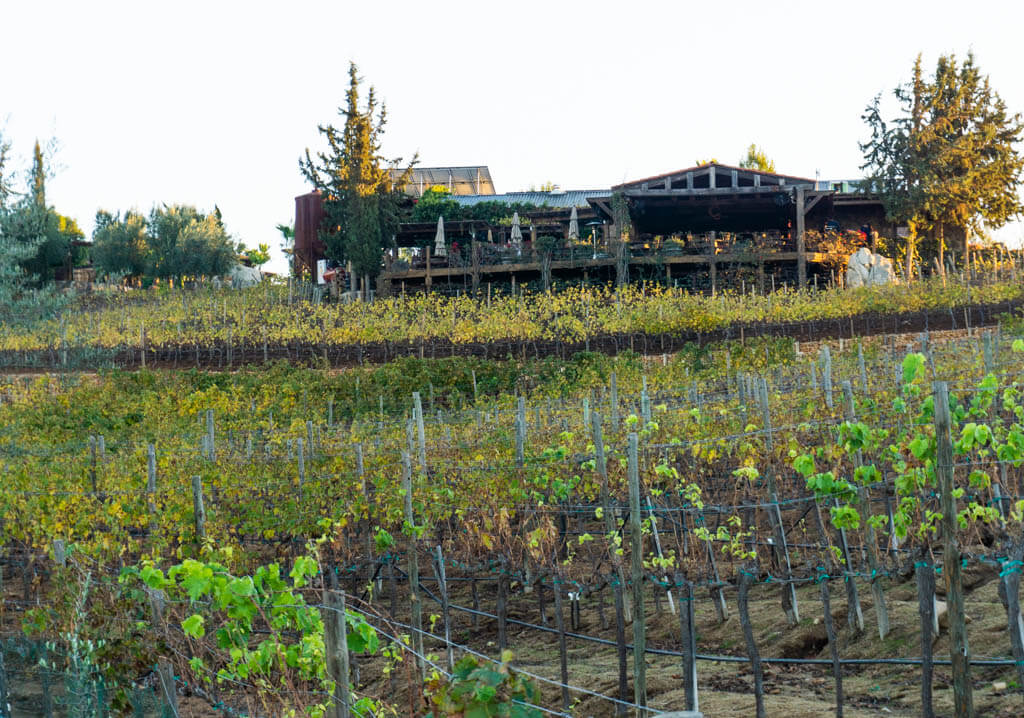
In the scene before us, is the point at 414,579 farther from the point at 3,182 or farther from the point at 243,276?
the point at 243,276

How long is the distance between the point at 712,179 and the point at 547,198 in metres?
10.4

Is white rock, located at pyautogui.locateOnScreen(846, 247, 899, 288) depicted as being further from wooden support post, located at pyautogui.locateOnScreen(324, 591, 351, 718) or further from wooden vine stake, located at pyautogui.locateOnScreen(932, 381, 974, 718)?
wooden support post, located at pyautogui.locateOnScreen(324, 591, 351, 718)

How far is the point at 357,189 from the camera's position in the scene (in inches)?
1371

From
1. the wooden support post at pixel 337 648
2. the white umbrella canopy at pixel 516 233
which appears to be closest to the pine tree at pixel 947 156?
the white umbrella canopy at pixel 516 233

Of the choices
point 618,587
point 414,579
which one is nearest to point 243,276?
point 414,579

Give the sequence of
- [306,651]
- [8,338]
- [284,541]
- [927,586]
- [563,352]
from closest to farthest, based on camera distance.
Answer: [306,651] < [927,586] < [284,541] < [563,352] < [8,338]

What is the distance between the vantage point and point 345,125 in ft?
118

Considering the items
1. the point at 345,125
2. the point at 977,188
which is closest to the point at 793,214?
the point at 977,188

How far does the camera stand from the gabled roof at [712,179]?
34.8 m

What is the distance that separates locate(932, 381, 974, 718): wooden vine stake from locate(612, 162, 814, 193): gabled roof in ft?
95.1

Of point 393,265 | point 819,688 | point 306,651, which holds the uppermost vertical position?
point 393,265

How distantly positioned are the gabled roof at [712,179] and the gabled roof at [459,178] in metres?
17.0

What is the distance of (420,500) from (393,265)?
27139 millimetres

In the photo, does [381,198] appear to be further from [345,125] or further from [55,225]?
[55,225]
